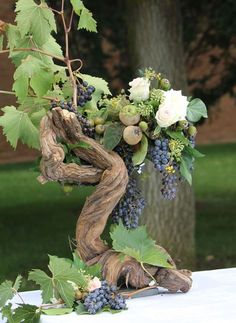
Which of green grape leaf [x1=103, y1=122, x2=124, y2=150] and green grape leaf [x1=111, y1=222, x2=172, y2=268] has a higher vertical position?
green grape leaf [x1=103, y1=122, x2=124, y2=150]

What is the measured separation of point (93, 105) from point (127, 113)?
17 centimetres

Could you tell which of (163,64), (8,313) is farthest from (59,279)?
(163,64)

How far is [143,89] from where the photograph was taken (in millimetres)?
2965

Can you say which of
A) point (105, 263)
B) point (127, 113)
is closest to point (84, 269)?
point (105, 263)

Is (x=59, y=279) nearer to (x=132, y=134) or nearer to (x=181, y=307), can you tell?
(x=181, y=307)

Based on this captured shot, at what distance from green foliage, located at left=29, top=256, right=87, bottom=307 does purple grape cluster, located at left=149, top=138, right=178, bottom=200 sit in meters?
0.36

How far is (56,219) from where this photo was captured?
13.4 metres

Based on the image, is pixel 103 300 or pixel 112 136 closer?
pixel 103 300

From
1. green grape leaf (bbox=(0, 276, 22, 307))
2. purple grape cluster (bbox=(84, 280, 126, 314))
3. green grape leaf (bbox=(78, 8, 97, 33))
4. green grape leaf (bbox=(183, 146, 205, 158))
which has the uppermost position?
green grape leaf (bbox=(78, 8, 97, 33))

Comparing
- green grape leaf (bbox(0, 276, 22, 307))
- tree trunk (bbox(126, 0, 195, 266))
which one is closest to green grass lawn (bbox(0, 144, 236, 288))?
tree trunk (bbox(126, 0, 195, 266))

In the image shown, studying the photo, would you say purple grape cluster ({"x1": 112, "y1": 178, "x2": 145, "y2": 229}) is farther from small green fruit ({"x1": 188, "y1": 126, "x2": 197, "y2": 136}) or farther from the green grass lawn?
the green grass lawn

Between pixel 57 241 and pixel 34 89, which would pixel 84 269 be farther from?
pixel 57 241

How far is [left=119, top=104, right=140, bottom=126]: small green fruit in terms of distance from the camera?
292cm

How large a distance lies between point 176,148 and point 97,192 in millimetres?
247
